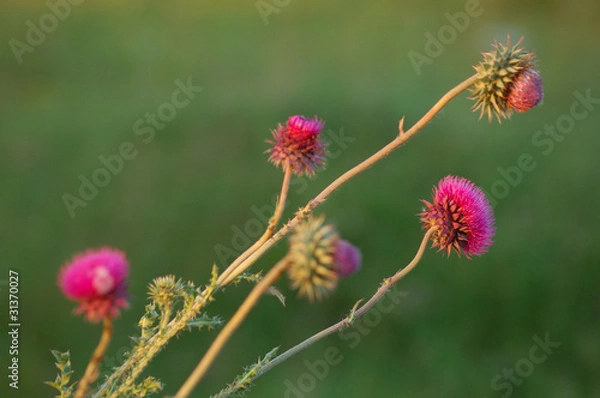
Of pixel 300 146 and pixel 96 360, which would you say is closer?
pixel 96 360

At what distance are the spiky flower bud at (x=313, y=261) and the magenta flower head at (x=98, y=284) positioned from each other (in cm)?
14

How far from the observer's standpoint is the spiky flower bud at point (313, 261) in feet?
2.06

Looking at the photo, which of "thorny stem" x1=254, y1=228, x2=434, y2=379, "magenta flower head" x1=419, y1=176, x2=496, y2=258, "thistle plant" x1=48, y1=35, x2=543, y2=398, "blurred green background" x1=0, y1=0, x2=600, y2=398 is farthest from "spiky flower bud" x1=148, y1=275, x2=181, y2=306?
"blurred green background" x1=0, y1=0, x2=600, y2=398

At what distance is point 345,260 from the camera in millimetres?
636

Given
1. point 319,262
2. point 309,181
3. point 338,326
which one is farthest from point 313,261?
point 309,181

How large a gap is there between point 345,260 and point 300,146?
42 cm

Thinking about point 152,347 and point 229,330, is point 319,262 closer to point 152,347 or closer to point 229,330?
point 229,330

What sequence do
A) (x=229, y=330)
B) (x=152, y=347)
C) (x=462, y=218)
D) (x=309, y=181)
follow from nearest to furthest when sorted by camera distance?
1. (x=229, y=330)
2. (x=152, y=347)
3. (x=462, y=218)
4. (x=309, y=181)

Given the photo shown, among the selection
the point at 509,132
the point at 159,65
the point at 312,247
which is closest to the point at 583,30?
the point at 509,132

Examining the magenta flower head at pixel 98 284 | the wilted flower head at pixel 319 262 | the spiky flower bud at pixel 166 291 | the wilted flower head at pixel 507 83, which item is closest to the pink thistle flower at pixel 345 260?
the wilted flower head at pixel 319 262

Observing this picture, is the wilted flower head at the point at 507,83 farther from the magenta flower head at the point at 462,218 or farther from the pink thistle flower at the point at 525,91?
the magenta flower head at the point at 462,218

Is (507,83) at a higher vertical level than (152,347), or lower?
higher

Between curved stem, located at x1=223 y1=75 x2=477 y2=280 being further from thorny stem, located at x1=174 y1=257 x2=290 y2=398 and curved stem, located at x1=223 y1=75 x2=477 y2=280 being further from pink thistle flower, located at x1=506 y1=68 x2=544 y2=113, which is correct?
thorny stem, located at x1=174 y1=257 x2=290 y2=398

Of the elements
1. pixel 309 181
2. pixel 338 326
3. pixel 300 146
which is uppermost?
pixel 309 181
